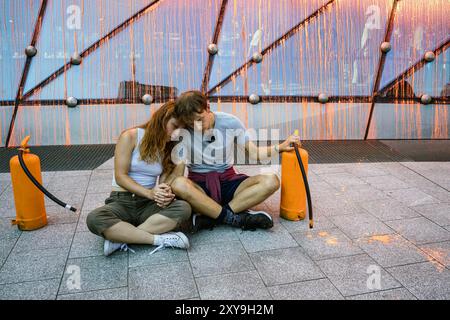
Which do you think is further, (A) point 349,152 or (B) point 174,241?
(A) point 349,152

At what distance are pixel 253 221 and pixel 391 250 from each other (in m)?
1.04

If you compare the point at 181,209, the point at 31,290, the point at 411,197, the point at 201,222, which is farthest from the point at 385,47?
the point at 31,290

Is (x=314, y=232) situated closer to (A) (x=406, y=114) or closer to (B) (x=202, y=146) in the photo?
(B) (x=202, y=146)

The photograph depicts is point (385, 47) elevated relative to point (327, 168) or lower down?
elevated

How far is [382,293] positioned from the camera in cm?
259

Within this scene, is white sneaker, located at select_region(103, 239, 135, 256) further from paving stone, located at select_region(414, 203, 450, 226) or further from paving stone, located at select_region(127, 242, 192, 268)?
paving stone, located at select_region(414, 203, 450, 226)

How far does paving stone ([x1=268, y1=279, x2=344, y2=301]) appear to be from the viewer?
8.37 feet

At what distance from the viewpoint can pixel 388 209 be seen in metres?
4.02

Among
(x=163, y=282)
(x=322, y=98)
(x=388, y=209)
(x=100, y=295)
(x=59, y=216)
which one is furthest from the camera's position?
(x=322, y=98)

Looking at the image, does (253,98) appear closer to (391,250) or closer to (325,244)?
(325,244)

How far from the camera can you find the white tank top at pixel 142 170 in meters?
3.31

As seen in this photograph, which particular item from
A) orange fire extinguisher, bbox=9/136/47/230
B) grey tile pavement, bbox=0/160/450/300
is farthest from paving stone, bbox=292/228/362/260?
orange fire extinguisher, bbox=9/136/47/230

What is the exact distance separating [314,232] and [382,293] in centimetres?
96

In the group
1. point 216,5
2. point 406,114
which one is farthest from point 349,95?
point 216,5
